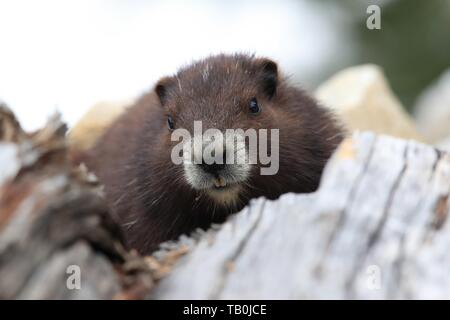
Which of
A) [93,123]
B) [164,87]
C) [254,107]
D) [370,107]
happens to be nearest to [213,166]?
[254,107]

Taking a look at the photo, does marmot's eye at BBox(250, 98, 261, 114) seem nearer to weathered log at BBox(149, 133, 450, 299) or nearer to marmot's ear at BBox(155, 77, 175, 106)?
marmot's ear at BBox(155, 77, 175, 106)

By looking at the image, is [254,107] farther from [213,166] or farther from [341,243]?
[341,243]

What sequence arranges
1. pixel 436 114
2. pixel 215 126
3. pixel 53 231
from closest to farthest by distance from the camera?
pixel 53 231 → pixel 215 126 → pixel 436 114

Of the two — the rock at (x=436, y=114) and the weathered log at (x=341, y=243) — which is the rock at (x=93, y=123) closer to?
the rock at (x=436, y=114)

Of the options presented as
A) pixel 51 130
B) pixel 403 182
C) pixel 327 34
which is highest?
pixel 51 130

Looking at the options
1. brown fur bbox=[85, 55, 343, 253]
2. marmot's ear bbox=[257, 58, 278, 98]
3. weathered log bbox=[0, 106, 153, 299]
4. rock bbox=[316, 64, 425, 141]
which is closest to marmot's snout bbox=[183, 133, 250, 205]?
brown fur bbox=[85, 55, 343, 253]

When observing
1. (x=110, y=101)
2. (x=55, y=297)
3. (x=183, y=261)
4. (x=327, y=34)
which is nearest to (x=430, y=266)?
(x=183, y=261)
